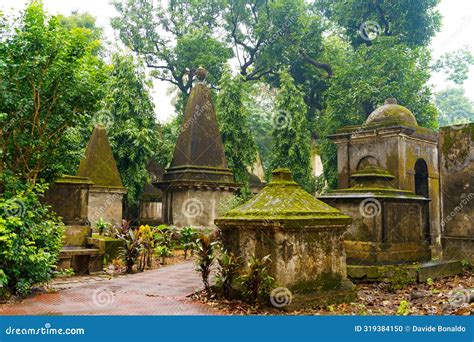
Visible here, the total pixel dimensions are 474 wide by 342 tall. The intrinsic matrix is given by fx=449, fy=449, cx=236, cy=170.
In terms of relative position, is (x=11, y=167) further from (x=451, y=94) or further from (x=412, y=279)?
(x=451, y=94)

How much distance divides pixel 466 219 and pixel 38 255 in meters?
9.03

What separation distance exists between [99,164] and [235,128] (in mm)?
9257

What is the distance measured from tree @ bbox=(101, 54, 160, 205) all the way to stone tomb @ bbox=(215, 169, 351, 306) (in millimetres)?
13765

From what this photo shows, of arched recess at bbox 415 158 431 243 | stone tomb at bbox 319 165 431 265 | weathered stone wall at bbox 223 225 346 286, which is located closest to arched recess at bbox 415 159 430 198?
arched recess at bbox 415 158 431 243

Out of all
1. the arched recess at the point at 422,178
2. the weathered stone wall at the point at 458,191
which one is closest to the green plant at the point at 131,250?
the weathered stone wall at the point at 458,191

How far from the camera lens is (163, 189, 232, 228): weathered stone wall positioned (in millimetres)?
15844

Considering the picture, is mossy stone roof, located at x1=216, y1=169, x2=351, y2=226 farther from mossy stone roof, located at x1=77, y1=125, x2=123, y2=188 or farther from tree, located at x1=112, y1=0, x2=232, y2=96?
tree, located at x1=112, y1=0, x2=232, y2=96

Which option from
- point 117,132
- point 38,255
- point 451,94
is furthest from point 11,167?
point 451,94

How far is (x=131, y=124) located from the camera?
67.8 ft

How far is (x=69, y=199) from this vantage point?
11031 mm

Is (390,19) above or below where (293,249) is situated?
above
